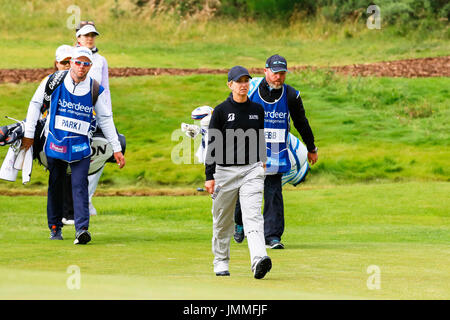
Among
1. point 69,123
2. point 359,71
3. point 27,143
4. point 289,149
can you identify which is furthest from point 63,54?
point 359,71

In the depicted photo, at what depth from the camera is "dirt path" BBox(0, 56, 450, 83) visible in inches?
1175

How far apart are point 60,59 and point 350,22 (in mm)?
29253

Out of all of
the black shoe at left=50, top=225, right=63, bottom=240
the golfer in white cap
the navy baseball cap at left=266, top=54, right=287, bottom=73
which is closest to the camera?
the navy baseball cap at left=266, top=54, right=287, bottom=73

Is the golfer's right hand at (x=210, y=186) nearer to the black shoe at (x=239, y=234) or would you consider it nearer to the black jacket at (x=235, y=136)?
the black jacket at (x=235, y=136)

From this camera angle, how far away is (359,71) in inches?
1220

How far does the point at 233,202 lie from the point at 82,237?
3.06m

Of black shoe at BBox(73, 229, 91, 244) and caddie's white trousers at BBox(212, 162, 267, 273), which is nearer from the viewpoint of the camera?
caddie's white trousers at BBox(212, 162, 267, 273)

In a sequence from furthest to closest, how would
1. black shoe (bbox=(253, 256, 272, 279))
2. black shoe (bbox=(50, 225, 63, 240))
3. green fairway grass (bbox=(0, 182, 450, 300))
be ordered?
black shoe (bbox=(50, 225, 63, 240)) → black shoe (bbox=(253, 256, 272, 279)) → green fairway grass (bbox=(0, 182, 450, 300))

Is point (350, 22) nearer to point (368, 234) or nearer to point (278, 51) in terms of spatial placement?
point (278, 51)

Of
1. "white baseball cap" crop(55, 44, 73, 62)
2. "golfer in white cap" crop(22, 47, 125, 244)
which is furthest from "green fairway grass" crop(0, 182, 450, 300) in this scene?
"white baseball cap" crop(55, 44, 73, 62)

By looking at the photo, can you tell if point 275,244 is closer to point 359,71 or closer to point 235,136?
point 235,136

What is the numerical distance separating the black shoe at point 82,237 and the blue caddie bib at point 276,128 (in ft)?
7.23

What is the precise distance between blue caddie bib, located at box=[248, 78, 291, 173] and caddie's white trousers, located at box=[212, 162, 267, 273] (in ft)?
9.52

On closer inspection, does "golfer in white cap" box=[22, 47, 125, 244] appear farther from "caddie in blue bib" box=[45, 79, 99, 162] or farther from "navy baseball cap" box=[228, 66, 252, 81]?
"navy baseball cap" box=[228, 66, 252, 81]
